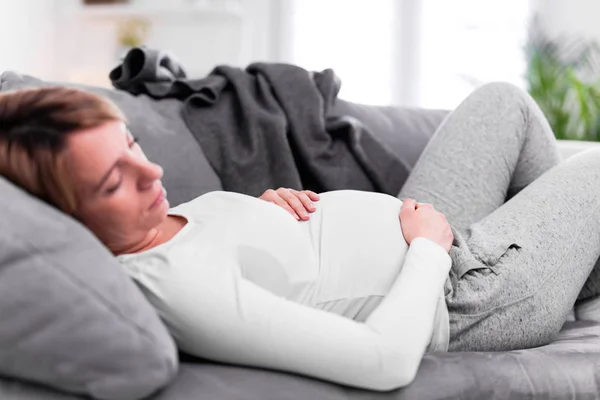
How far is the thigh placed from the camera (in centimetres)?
151

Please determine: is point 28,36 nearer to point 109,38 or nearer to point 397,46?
point 109,38

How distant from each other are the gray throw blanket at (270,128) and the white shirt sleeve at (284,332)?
0.73 m

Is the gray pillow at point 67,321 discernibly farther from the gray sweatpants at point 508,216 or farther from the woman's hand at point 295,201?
the gray sweatpants at point 508,216

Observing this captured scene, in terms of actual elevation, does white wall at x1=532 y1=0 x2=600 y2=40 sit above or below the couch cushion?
above

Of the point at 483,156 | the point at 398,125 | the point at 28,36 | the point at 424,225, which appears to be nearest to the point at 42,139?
the point at 424,225

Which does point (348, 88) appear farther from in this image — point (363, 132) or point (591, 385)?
point (591, 385)

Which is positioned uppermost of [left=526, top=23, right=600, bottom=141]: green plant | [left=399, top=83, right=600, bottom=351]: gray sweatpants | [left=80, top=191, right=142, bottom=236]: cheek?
[left=80, top=191, right=142, bottom=236]: cheek

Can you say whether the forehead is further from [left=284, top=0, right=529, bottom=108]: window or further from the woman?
[left=284, top=0, right=529, bottom=108]: window

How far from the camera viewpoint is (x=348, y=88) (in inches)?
209

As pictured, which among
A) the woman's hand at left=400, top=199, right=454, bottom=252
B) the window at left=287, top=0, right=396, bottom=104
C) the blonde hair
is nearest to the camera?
the blonde hair

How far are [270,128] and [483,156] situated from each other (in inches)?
18.7

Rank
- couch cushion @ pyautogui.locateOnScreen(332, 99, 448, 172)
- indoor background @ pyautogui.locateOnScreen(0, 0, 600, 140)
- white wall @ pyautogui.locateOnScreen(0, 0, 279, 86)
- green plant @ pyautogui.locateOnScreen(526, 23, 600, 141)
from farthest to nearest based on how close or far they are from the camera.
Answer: white wall @ pyautogui.locateOnScreen(0, 0, 279, 86) → indoor background @ pyautogui.locateOnScreen(0, 0, 600, 140) → green plant @ pyautogui.locateOnScreen(526, 23, 600, 141) → couch cushion @ pyautogui.locateOnScreen(332, 99, 448, 172)

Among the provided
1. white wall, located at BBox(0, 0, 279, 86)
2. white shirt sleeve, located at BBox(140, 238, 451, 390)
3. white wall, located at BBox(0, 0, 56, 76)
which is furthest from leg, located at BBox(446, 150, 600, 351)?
white wall, located at BBox(0, 0, 279, 86)

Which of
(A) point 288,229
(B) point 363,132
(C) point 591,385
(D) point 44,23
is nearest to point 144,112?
(B) point 363,132
